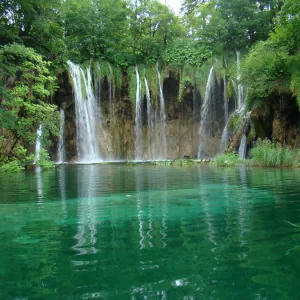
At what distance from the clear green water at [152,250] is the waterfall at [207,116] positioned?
2320 centimetres

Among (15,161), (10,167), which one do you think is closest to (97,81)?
(15,161)

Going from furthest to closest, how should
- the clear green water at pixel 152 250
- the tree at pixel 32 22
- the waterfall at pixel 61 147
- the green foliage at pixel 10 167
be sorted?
the waterfall at pixel 61 147, the tree at pixel 32 22, the green foliage at pixel 10 167, the clear green water at pixel 152 250

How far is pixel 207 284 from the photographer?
2.34 metres

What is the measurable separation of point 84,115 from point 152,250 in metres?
25.4

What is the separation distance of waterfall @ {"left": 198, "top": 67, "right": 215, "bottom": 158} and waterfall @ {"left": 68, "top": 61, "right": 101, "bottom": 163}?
345 inches

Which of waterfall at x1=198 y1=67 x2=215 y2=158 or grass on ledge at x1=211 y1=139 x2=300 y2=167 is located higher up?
waterfall at x1=198 y1=67 x2=215 y2=158

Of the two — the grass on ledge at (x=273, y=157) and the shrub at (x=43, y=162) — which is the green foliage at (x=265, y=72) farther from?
the shrub at (x=43, y=162)

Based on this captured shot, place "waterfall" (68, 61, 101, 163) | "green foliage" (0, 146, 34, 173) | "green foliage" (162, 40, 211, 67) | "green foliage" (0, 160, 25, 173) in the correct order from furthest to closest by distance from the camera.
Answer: "green foliage" (162, 40, 211, 67) → "waterfall" (68, 61, 101, 163) → "green foliage" (0, 146, 34, 173) → "green foliage" (0, 160, 25, 173)

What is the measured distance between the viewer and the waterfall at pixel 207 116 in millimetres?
28422

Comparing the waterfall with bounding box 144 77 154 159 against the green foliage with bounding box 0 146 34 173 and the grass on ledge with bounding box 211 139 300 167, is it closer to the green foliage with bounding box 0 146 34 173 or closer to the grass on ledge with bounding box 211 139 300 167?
the green foliage with bounding box 0 146 34 173

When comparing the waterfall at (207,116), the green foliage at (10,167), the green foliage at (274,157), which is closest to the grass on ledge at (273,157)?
the green foliage at (274,157)

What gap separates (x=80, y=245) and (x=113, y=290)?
1224 mm

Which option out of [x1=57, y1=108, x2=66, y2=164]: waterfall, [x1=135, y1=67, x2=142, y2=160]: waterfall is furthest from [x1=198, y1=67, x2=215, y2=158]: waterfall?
[x1=57, y1=108, x2=66, y2=164]: waterfall

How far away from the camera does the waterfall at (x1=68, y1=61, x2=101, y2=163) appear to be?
1080 inches
